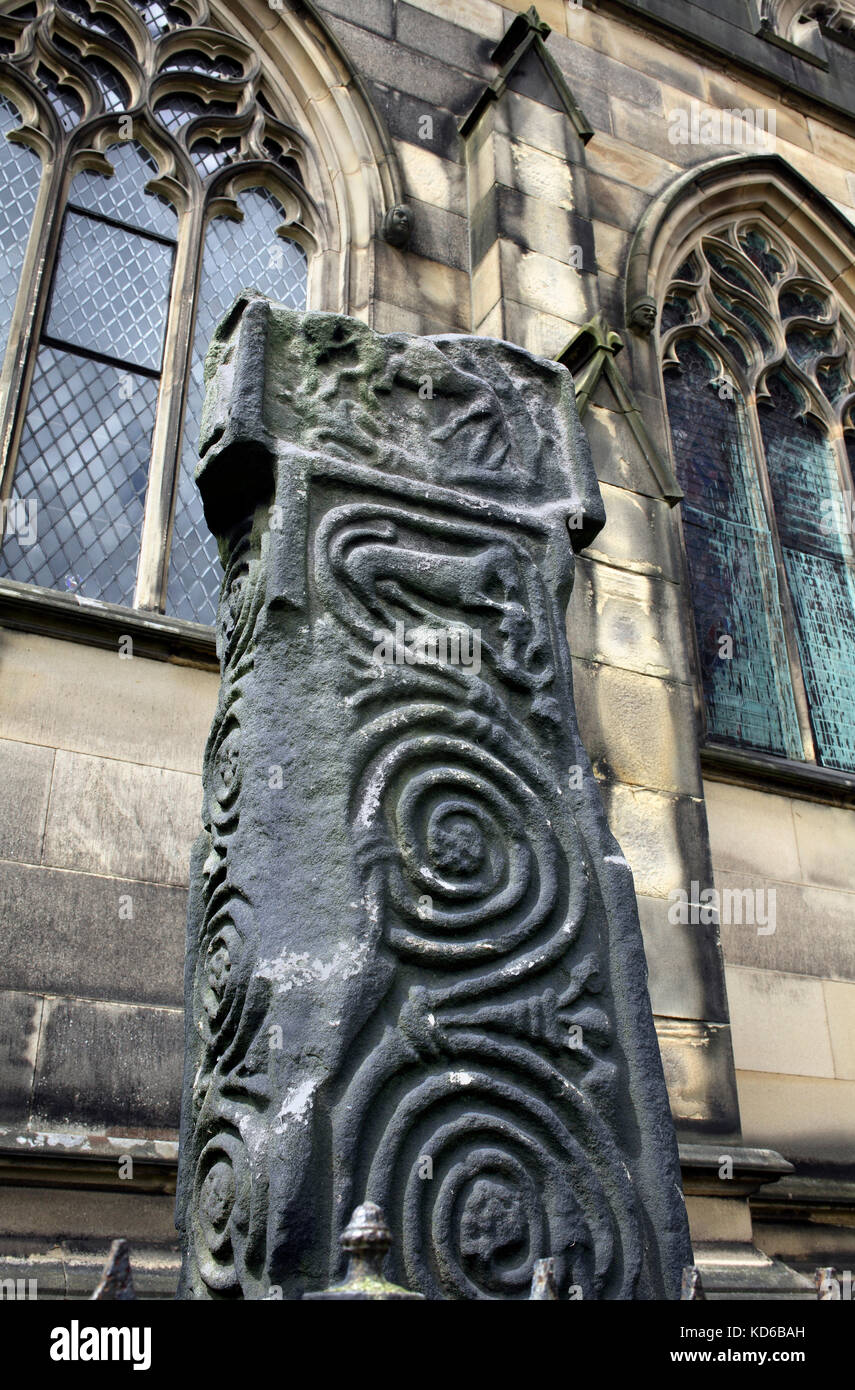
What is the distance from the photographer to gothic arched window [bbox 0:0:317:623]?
5043mm

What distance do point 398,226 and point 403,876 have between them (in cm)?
489

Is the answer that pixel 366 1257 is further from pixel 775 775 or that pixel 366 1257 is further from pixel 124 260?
pixel 124 260

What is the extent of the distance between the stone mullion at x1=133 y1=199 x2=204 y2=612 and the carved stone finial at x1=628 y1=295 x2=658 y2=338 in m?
2.34

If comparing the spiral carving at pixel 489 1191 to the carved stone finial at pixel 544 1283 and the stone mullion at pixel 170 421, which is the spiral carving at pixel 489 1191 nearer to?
the carved stone finial at pixel 544 1283

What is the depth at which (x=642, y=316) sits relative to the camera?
6359mm

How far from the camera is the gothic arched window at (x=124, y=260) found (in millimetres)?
5043

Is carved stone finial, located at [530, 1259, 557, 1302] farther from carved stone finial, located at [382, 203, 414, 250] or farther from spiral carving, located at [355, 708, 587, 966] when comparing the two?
carved stone finial, located at [382, 203, 414, 250]

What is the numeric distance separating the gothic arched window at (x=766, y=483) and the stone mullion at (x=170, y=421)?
2929 millimetres
